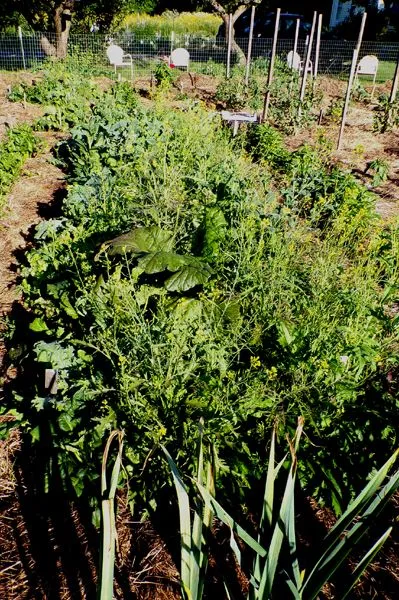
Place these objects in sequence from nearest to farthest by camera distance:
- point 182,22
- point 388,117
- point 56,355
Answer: point 56,355, point 388,117, point 182,22

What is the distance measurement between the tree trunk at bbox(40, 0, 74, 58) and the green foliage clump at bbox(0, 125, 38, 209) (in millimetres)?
9119

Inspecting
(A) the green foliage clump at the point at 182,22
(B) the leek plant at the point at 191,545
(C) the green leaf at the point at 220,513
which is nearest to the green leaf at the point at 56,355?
(B) the leek plant at the point at 191,545

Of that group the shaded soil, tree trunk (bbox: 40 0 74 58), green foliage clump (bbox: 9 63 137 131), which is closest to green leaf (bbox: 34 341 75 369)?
the shaded soil

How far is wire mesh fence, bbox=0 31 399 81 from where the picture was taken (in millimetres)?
15156

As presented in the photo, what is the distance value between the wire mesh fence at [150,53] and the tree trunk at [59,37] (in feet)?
0.34

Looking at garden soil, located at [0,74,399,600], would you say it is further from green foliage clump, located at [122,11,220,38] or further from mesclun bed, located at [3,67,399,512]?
green foliage clump, located at [122,11,220,38]

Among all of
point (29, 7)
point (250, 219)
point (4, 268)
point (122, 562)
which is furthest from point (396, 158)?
point (29, 7)

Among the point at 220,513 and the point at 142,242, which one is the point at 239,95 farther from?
the point at 220,513

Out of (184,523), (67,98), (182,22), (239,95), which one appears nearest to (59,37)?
(67,98)

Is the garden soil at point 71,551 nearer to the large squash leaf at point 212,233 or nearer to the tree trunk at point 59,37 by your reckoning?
the large squash leaf at point 212,233

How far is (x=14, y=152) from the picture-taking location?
23.6 feet

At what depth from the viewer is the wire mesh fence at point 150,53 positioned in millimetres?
15156

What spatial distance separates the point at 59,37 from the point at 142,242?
15.6m

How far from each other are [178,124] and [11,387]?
4892 mm
